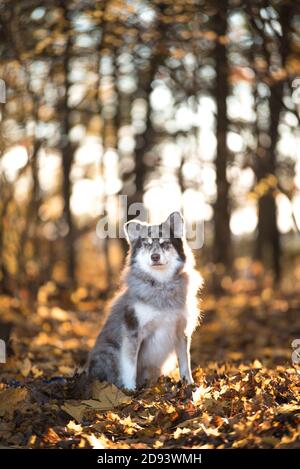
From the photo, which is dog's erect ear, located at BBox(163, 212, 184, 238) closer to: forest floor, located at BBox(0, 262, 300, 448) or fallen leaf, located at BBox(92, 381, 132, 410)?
forest floor, located at BBox(0, 262, 300, 448)

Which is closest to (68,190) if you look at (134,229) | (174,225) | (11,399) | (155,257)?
(134,229)

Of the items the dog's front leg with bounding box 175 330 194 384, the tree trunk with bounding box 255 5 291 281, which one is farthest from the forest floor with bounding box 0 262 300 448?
the tree trunk with bounding box 255 5 291 281

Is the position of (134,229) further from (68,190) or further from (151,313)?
(68,190)

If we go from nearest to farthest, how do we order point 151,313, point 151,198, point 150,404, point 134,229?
point 150,404 < point 151,313 < point 134,229 < point 151,198

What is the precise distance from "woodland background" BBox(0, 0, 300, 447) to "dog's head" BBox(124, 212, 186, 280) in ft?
4.41

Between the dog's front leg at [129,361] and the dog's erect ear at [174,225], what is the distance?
1.35 metres

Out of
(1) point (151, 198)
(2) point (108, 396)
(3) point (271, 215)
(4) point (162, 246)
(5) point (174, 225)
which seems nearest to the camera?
(2) point (108, 396)

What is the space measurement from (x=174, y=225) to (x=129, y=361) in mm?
1704

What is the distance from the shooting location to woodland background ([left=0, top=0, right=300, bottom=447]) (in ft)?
19.6

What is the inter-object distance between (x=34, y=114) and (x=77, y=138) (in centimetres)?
727

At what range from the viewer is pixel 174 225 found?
762 cm

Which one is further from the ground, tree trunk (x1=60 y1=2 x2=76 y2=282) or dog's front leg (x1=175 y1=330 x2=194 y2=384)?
tree trunk (x1=60 y1=2 x2=76 y2=282)

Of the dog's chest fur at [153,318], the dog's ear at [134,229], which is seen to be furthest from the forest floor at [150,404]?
the dog's ear at [134,229]

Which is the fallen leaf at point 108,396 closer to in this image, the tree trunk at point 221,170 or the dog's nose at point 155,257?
the dog's nose at point 155,257
